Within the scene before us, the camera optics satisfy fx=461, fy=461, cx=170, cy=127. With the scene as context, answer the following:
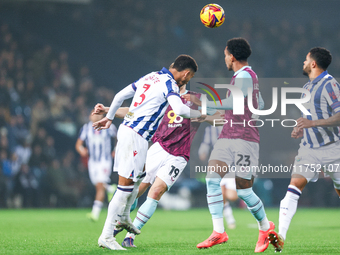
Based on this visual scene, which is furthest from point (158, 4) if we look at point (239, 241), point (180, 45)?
point (239, 241)

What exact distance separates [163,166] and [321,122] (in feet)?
6.46

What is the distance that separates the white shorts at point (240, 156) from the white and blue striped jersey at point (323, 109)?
2.00 feet

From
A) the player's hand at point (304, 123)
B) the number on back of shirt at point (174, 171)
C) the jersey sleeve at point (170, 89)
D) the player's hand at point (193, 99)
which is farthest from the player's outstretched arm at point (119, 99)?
the player's hand at point (304, 123)

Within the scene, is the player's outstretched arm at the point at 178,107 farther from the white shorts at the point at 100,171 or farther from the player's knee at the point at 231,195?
the white shorts at the point at 100,171

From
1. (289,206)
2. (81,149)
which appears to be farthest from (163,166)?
(81,149)

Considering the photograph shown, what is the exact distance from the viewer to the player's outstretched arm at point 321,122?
16.8 ft

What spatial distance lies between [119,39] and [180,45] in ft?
8.48

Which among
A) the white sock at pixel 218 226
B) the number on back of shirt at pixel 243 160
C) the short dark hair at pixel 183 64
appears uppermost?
the short dark hair at pixel 183 64

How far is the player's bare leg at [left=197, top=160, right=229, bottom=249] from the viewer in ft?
17.7

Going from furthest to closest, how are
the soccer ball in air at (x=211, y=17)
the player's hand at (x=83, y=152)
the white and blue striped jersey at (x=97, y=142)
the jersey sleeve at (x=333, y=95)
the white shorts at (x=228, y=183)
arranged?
the white and blue striped jersey at (x=97, y=142) < the player's hand at (x=83, y=152) < the white shorts at (x=228, y=183) < the soccer ball in air at (x=211, y=17) < the jersey sleeve at (x=333, y=95)

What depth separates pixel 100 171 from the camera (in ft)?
A: 34.6

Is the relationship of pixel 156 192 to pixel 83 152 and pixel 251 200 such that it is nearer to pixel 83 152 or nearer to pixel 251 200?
pixel 251 200

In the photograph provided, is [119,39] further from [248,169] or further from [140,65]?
[248,169]

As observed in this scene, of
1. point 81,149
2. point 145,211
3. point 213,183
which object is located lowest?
point 145,211
